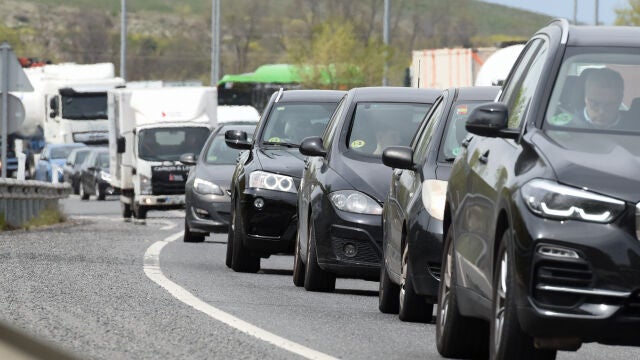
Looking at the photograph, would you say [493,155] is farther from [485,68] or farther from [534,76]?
[485,68]

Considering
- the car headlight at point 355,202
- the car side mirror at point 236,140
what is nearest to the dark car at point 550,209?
the car headlight at point 355,202

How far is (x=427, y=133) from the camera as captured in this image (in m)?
12.2

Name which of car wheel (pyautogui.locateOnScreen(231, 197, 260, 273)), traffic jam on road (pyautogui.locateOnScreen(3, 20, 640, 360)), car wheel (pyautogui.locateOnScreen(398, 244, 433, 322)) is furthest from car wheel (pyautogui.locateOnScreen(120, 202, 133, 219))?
car wheel (pyautogui.locateOnScreen(398, 244, 433, 322))

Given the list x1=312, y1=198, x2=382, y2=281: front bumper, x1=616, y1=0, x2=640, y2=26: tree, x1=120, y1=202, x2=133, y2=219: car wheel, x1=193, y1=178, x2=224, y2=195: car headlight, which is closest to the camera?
x1=312, y1=198, x2=382, y2=281: front bumper

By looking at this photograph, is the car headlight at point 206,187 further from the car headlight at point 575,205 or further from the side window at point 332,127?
the car headlight at point 575,205

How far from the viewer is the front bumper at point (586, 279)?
7109mm

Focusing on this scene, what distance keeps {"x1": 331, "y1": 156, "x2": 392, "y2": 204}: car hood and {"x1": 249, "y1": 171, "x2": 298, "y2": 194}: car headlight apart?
2.97 meters

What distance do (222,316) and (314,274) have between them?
339 cm

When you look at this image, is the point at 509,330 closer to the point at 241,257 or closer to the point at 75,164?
the point at 241,257

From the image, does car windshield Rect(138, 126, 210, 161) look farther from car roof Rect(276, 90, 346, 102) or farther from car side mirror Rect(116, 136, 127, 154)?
car roof Rect(276, 90, 346, 102)

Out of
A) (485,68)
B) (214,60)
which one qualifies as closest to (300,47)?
(214,60)

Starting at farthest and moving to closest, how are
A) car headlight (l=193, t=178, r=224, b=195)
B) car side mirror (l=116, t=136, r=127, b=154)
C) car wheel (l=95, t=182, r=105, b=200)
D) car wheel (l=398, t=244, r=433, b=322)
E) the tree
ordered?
the tree, car wheel (l=95, t=182, r=105, b=200), car side mirror (l=116, t=136, r=127, b=154), car headlight (l=193, t=178, r=224, b=195), car wheel (l=398, t=244, r=433, b=322)

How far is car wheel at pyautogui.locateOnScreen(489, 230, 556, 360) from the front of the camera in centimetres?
745

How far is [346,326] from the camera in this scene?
1098 centimetres
